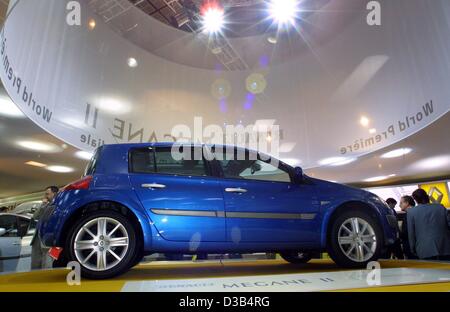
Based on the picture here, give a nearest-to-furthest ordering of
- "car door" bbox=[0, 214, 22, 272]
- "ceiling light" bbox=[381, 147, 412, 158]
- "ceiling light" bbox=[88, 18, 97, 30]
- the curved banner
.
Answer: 1. "car door" bbox=[0, 214, 22, 272]
2. the curved banner
3. "ceiling light" bbox=[88, 18, 97, 30]
4. "ceiling light" bbox=[381, 147, 412, 158]

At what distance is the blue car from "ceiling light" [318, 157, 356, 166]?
6447 mm

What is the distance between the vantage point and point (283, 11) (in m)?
9.39

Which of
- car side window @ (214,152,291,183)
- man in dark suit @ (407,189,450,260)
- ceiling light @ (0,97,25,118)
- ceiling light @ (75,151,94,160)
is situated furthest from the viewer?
ceiling light @ (75,151,94,160)

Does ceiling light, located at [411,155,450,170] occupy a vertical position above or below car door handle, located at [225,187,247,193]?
above

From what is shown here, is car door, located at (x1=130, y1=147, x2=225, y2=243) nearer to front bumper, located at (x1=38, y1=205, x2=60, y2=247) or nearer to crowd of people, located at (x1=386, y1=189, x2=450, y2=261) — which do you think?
front bumper, located at (x1=38, y1=205, x2=60, y2=247)

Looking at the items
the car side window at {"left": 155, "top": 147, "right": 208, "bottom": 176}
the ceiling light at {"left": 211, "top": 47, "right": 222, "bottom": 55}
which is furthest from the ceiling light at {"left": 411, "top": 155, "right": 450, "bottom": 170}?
the car side window at {"left": 155, "top": 147, "right": 208, "bottom": 176}

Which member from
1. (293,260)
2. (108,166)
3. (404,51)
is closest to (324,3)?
(404,51)

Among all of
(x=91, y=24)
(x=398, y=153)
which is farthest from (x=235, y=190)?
(x=398, y=153)

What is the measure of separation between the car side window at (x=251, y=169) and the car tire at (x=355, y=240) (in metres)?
0.66

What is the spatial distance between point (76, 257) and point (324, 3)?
8911 mm

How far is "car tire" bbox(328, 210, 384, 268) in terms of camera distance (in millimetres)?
3082

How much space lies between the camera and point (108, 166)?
2.94m

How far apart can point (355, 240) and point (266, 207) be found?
0.93 metres

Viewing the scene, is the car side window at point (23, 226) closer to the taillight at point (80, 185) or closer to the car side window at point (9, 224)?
the car side window at point (9, 224)
